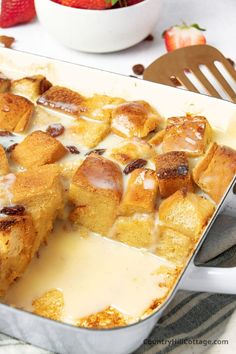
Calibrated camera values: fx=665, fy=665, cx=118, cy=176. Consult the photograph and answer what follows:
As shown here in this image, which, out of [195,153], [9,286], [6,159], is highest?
[195,153]

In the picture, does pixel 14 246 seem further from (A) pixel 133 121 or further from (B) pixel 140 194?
(A) pixel 133 121

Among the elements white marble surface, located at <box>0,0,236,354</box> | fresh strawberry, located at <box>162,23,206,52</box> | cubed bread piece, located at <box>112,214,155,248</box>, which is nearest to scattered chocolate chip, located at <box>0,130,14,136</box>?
cubed bread piece, located at <box>112,214,155,248</box>

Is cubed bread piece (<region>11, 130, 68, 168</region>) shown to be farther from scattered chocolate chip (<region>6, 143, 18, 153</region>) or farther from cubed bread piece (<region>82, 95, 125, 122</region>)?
cubed bread piece (<region>82, 95, 125, 122</region>)

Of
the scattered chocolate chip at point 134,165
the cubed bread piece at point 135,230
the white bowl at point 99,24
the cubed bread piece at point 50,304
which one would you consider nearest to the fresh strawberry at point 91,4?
the white bowl at point 99,24

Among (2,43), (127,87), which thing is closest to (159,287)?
(127,87)

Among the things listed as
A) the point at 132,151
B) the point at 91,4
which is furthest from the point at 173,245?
the point at 91,4

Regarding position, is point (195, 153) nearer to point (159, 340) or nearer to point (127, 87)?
point (127, 87)
